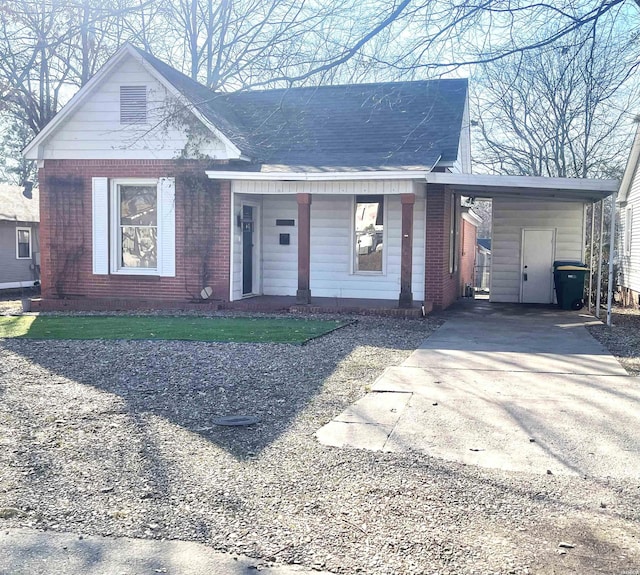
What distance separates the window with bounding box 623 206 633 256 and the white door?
4094 millimetres

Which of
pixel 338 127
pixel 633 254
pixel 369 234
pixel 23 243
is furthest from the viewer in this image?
pixel 23 243

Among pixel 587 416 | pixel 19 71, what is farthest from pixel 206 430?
pixel 19 71

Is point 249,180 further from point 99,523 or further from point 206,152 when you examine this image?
point 99,523

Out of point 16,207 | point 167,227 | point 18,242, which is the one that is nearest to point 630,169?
point 167,227

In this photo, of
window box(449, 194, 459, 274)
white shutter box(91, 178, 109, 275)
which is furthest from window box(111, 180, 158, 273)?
window box(449, 194, 459, 274)

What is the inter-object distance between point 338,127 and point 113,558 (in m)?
15.1

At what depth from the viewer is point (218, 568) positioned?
12.3ft

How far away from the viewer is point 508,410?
7.10 metres

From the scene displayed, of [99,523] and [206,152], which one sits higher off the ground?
[206,152]

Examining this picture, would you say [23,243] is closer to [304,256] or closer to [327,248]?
[327,248]

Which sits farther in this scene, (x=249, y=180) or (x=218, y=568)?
(x=249, y=180)

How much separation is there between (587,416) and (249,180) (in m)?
10.1

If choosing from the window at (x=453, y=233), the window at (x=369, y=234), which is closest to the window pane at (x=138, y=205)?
the window at (x=369, y=234)

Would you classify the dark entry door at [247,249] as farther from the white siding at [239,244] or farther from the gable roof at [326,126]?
the gable roof at [326,126]
